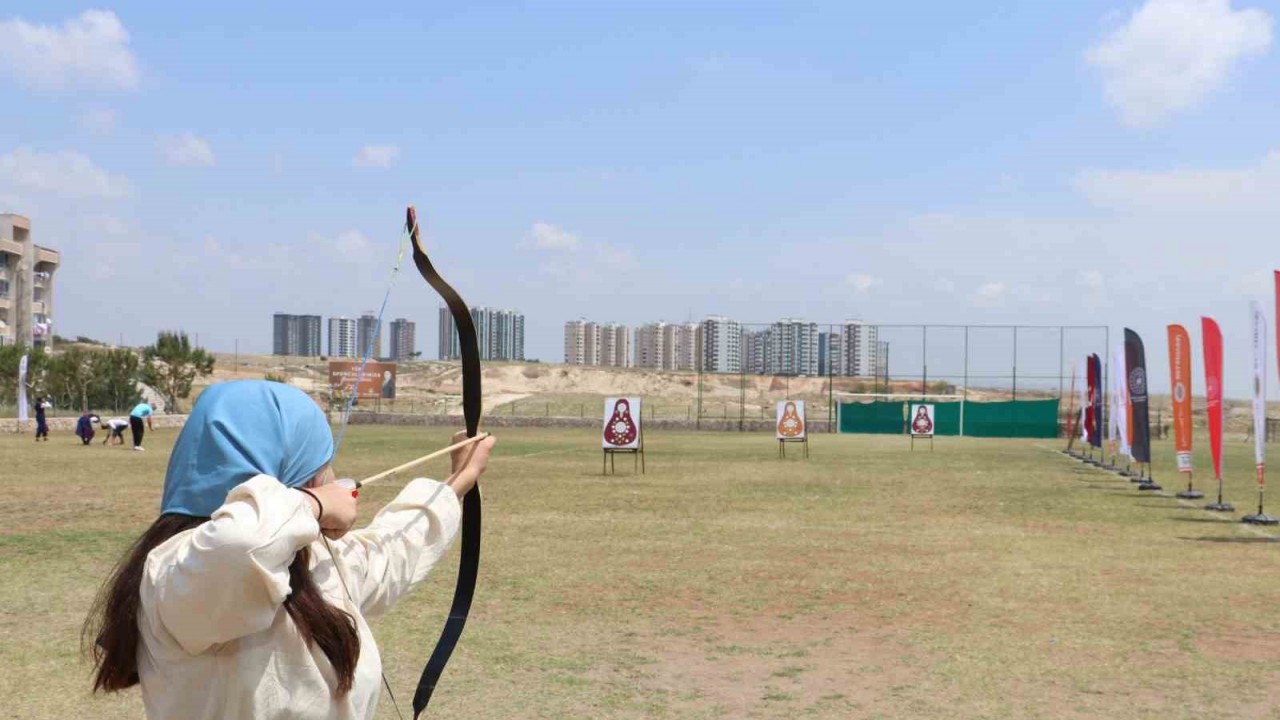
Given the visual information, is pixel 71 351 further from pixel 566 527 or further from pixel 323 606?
pixel 323 606

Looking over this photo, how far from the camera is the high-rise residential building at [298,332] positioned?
545 ft

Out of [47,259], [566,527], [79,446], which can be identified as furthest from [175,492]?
[47,259]

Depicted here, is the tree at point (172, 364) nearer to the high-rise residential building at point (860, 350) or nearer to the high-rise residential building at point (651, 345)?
the high-rise residential building at point (860, 350)

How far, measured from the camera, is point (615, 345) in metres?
157

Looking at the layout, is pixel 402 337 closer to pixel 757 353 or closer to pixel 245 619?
pixel 757 353

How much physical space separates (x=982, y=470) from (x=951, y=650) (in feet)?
63.3

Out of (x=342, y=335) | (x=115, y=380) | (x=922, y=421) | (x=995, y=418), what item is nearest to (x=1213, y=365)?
(x=922, y=421)

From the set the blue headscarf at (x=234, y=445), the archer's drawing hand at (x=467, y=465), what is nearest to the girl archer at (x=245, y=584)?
the blue headscarf at (x=234, y=445)

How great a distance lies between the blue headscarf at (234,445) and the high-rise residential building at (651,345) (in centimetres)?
14101

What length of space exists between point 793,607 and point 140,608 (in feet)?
24.6

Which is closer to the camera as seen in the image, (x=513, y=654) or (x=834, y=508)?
(x=513, y=654)

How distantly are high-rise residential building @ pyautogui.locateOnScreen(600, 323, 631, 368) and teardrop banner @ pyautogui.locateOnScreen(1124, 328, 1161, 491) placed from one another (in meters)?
131

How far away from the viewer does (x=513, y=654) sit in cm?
720

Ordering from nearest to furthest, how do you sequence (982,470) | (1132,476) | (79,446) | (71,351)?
(1132,476)
(982,470)
(79,446)
(71,351)
